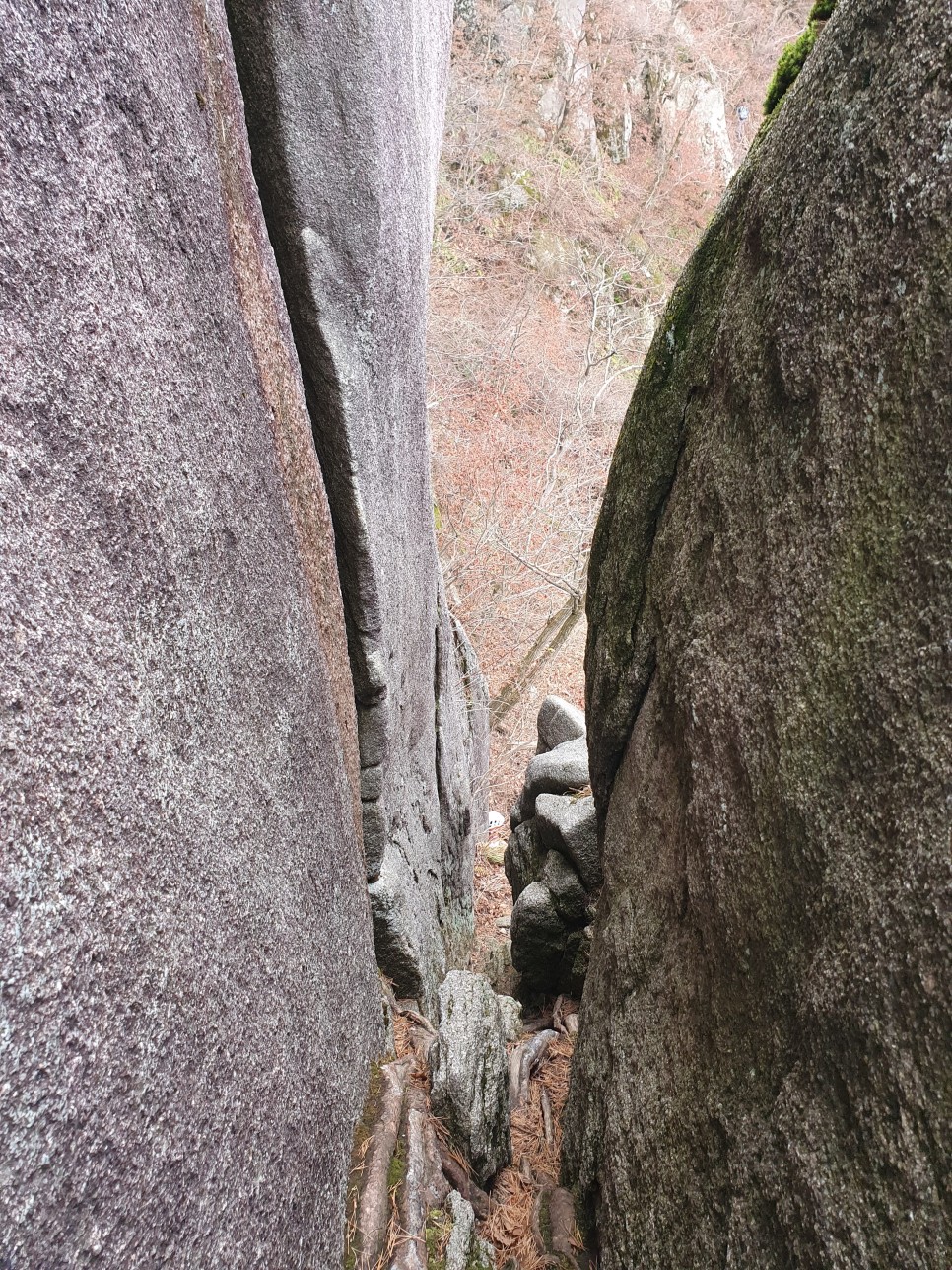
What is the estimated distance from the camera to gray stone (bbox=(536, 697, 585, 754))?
26.6 ft

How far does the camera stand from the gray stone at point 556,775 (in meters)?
6.11

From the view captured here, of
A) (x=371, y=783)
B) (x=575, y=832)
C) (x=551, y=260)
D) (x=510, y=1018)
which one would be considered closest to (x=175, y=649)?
(x=371, y=783)

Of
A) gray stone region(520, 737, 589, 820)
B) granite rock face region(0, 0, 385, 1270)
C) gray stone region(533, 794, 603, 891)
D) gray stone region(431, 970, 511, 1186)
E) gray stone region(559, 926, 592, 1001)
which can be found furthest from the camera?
gray stone region(520, 737, 589, 820)

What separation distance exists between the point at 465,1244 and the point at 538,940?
2.63 m

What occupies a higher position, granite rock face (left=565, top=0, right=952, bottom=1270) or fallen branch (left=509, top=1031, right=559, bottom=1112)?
granite rock face (left=565, top=0, right=952, bottom=1270)

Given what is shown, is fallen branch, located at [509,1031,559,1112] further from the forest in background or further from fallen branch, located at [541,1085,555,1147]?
the forest in background

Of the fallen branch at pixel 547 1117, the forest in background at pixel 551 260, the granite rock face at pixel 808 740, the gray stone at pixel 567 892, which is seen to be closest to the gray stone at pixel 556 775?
the gray stone at pixel 567 892

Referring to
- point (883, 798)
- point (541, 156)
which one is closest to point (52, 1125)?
point (883, 798)

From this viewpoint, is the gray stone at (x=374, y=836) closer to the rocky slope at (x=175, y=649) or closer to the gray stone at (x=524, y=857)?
the rocky slope at (x=175, y=649)

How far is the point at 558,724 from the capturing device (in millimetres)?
8266

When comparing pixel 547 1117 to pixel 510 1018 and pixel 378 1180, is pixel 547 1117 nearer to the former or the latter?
pixel 510 1018

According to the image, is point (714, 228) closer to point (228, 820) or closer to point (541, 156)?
point (228, 820)

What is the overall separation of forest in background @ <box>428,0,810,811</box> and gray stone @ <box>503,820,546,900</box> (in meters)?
5.08

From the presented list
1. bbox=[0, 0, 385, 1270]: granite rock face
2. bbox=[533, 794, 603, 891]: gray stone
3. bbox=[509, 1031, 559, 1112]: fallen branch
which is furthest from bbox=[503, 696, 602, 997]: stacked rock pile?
bbox=[0, 0, 385, 1270]: granite rock face
